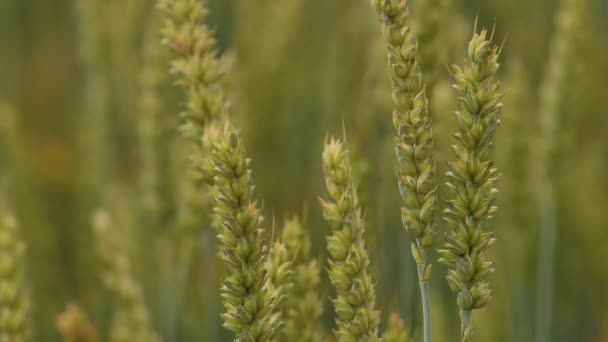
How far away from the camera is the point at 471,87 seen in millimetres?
852

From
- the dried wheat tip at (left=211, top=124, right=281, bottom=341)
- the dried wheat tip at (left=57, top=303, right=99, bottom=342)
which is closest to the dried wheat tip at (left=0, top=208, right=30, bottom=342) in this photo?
the dried wheat tip at (left=57, top=303, right=99, bottom=342)

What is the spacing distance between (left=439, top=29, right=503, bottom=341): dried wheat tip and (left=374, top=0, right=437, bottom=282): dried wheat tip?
0.02 meters

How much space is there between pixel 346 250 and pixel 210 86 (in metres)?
0.34

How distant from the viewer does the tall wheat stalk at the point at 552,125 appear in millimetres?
1528

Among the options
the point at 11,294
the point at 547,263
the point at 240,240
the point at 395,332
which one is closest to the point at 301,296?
the point at 395,332

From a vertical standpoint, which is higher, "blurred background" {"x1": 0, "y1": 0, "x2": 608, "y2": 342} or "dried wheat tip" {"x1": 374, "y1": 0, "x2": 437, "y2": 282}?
"blurred background" {"x1": 0, "y1": 0, "x2": 608, "y2": 342}

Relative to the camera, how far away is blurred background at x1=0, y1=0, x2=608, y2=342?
156cm

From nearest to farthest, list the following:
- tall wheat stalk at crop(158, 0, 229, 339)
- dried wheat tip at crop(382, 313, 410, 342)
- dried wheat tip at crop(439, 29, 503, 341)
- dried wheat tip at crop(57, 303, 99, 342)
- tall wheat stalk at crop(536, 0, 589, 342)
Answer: dried wheat tip at crop(439, 29, 503, 341), dried wheat tip at crop(382, 313, 410, 342), tall wheat stalk at crop(158, 0, 229, 339), dried wheat tip at crop(57, 303, 99, 342), tall wheat stalk at crop(536, 0, 589, 342)

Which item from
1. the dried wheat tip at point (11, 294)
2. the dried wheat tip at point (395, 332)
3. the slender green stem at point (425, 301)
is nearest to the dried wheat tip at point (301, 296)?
the dried wheat tip at point (395, 332)

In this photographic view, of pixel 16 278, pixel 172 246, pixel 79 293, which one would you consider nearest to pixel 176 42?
pixel 16 278

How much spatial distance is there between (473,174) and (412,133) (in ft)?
0.23

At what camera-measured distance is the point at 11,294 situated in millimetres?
1197

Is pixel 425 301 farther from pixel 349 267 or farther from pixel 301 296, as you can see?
pixel 301 296

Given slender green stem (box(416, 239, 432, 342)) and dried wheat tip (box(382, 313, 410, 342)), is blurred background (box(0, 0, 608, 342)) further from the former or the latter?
slender green stem (box(416, 239, 432, 342))
